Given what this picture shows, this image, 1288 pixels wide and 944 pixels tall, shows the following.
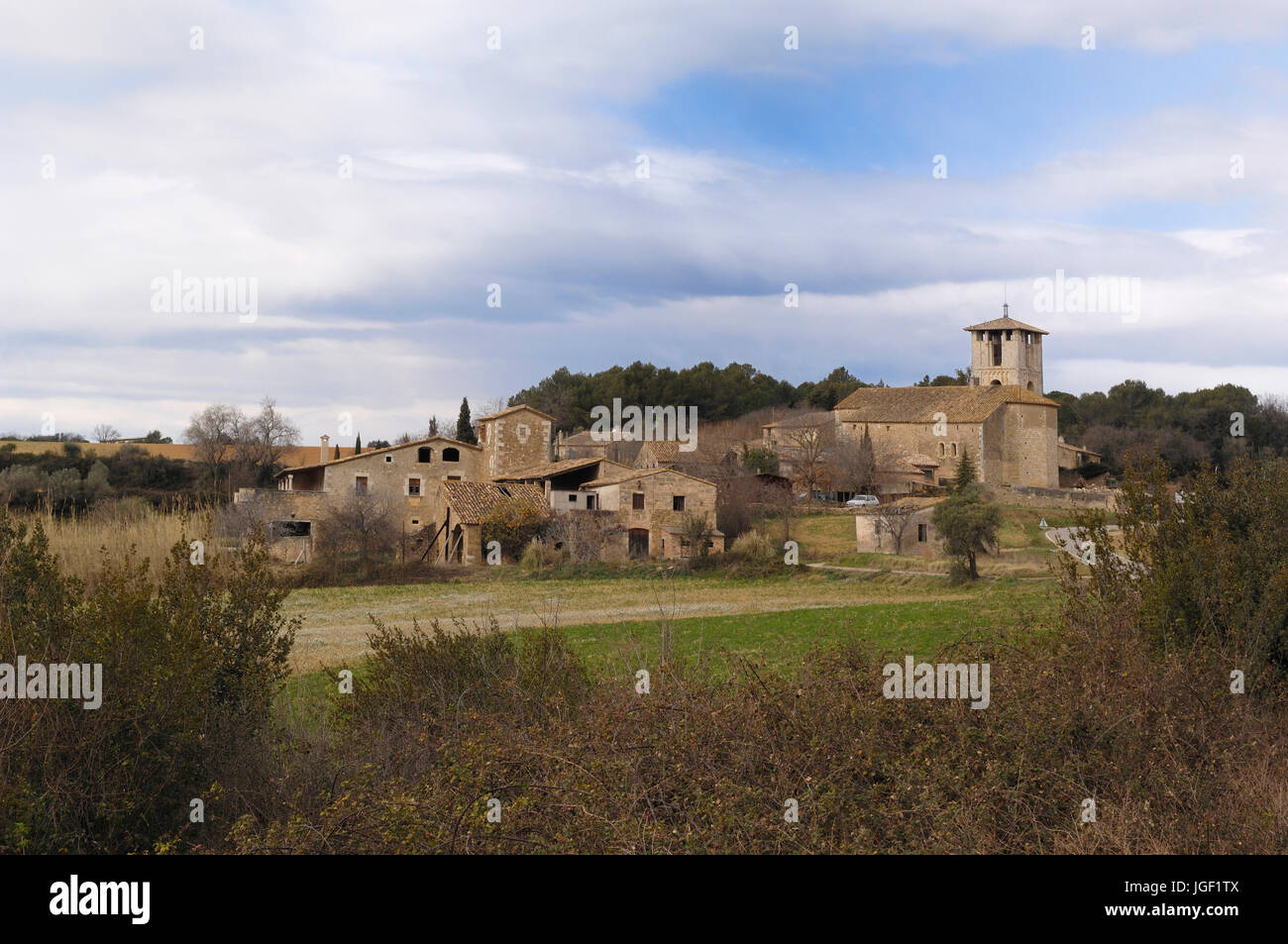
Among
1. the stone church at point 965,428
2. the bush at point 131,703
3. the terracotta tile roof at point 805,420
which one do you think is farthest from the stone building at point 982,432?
the bush at point 131,703

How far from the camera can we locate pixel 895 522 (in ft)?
146

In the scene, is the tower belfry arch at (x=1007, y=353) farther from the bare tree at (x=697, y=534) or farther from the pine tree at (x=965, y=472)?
the bare tree at (x=697, y=534)

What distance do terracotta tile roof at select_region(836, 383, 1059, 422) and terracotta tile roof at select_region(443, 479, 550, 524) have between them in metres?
36.9

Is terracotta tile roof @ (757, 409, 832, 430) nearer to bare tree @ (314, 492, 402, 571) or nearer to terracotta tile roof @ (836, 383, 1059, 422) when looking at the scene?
terracotta tile roof @ (836, 383, 1059, 422)

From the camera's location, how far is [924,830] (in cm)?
684

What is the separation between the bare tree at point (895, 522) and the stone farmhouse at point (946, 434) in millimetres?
23269

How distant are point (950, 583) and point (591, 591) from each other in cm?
1126

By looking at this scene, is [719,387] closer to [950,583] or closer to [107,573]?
[950,583]

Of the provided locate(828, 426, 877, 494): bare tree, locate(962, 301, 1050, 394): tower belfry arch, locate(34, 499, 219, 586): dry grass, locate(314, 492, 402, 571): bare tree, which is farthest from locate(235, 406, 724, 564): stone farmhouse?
locate(962, 301, 1050, 394): tower belfry arch

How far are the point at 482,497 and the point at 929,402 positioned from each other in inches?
1638

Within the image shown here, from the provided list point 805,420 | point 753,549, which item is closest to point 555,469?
point 753,549

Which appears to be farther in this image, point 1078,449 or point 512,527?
point 1078,449

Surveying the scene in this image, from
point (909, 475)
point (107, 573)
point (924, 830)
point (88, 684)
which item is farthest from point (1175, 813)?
point (909, 475)

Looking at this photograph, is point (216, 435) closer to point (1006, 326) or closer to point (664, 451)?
point (664, 451)
